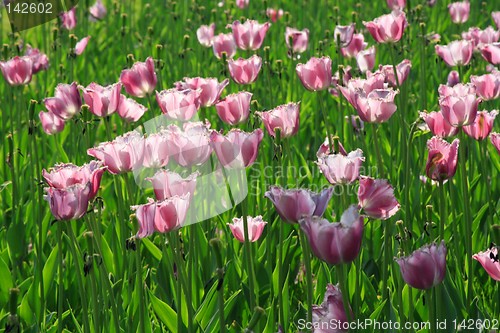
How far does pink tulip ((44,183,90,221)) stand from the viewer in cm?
174

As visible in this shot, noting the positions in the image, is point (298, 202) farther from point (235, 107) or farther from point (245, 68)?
point (245, 68)

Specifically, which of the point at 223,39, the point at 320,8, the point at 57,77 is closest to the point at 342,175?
the point at 223,39

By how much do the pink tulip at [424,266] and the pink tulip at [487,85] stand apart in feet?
3.83

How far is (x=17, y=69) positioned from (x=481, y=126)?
6.08 ft

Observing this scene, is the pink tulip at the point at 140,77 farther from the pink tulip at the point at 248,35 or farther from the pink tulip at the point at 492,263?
the pink tulip at the point at 492,263

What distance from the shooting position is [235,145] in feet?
6.38

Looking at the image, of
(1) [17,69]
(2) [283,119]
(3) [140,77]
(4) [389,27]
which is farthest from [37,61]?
(2) [283,119]

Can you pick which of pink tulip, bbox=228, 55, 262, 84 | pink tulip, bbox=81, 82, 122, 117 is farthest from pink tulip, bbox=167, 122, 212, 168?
pink tulip, bbox=228, 55, 262, 84

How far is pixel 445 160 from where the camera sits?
2.00 m

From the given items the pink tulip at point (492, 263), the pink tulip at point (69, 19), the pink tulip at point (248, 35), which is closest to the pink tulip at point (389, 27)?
the pink tulip at point (248, 35)

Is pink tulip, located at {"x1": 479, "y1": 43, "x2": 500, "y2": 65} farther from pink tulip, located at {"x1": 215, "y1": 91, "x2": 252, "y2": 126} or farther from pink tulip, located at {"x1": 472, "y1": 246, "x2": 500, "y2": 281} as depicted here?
pink tulip, located at {"x1": 472, "y1": 246, "x2": 500, "y2": 281}

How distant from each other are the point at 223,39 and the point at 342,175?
1867 millimetres

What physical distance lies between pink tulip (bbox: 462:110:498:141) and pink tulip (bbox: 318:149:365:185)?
547 mm

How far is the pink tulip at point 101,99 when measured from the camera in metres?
2.50
